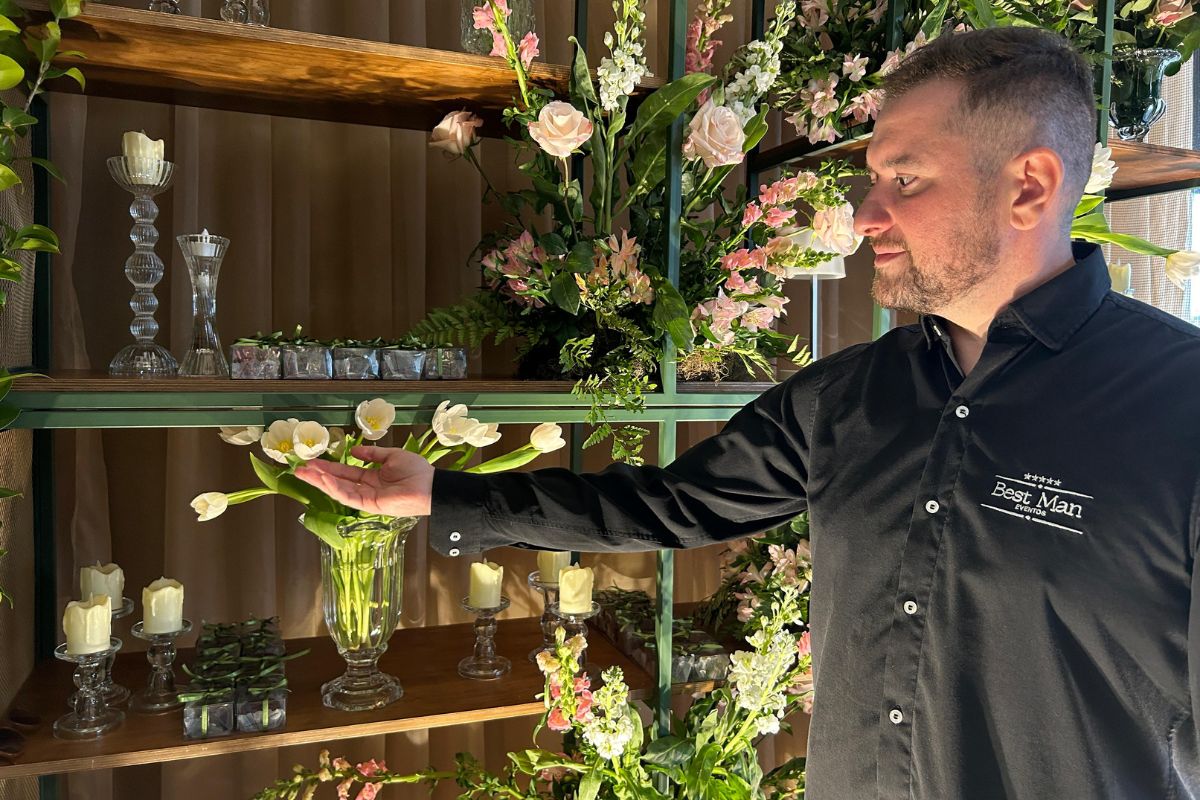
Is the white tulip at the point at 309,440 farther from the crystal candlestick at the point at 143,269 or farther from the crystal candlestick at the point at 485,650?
the crystal candlestick at the point at 485,650

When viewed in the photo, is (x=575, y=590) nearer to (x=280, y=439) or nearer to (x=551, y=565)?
(x=551, y=565)

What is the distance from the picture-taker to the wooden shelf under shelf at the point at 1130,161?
153 centimetres

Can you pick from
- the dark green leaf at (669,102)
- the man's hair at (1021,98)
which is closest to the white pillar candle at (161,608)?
the dark green leaf at (669,102)

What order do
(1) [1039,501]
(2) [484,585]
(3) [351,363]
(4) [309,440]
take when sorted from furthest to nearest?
1. (2) [484,585]
2. (3) [351,363]
3. (4) [309,440]
4. (1) [1039,501]

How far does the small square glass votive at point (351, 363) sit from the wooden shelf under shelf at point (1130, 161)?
92cm

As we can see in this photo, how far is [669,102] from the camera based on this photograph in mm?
1283

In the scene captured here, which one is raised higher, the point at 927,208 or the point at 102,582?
the point at 927,208

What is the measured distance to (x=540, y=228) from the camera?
1.79 meters

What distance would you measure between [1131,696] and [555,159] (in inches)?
42.1

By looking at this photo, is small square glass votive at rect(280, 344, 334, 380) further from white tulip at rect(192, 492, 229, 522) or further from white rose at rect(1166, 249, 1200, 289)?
white rose at rect(1166, 249, 1200, 289)

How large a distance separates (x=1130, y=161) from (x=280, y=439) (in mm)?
1577

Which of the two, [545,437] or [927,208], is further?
[545,437]

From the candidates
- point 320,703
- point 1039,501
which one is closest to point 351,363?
point 320,703

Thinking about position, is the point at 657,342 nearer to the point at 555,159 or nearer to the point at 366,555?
the point at 555,159
